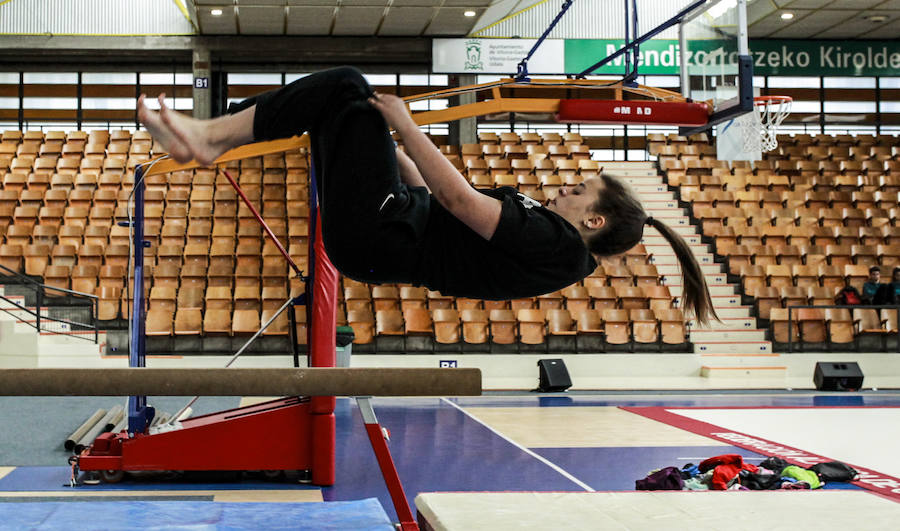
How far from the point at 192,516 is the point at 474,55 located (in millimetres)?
11928

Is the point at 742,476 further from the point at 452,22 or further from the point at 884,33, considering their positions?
the point at 884,33

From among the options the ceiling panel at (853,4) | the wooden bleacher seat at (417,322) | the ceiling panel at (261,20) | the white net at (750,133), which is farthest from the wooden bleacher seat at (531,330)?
the ceiling panel at (853,4)

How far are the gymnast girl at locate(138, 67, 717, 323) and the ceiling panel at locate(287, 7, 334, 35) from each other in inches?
458

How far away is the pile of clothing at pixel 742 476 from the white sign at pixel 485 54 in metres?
10.1

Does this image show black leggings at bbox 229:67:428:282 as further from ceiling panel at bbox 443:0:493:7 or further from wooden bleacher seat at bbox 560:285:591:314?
ceiling panel at bbox 443:0:493:7

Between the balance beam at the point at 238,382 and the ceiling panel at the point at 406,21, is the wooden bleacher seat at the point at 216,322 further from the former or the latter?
the balance beam at the point at 238,382

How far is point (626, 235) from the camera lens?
2.43 meters

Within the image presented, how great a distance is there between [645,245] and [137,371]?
38.4ft

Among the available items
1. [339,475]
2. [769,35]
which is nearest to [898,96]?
[769,35]

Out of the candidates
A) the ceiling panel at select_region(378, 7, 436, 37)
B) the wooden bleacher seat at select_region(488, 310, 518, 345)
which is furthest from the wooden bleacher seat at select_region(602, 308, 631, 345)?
the ceiling panel at select_region(378, 7, 436, 37)

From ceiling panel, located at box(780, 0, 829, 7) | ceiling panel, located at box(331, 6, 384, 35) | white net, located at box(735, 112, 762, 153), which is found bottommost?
white net, located at box(735, 112, 762, 153)

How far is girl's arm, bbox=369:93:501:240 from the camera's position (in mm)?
2057

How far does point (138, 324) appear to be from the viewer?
5391mm

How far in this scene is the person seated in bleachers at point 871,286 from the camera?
11.4 m
